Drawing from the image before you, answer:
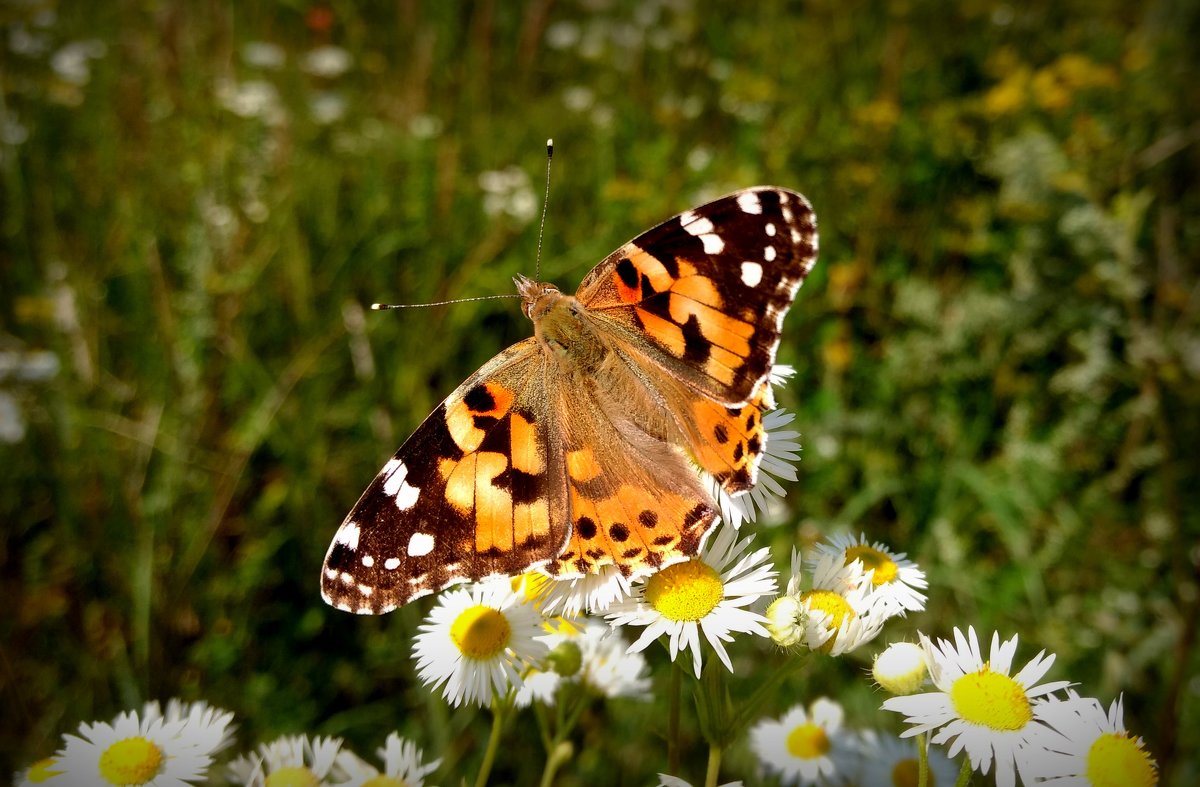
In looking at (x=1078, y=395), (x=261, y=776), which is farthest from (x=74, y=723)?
(x=1078, y=395)

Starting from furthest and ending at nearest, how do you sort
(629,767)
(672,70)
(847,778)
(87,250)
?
(672,70)
(87,250)
(629,767)
(847,778)

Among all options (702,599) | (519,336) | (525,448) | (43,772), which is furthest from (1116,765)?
(519,336)

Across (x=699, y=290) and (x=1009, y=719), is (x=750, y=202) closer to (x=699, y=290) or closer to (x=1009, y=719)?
(x=699, y=290)

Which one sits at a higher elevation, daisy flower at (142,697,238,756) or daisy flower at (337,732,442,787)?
daisy flower at (142,697,238,756)

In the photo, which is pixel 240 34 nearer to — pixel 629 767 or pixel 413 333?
pixel 413 333

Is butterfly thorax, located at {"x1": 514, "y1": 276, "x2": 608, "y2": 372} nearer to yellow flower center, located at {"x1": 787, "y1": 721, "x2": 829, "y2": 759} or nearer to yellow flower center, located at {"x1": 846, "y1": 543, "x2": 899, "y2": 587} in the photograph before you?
yellow flower center, located at {"x1": 846, "y1": 543, "x2": 899, "y2": 587}

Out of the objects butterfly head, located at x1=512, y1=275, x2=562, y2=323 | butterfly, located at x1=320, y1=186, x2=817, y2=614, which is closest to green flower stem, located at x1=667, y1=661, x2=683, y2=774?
butterfly, located at x1=320, y1=186, x2=817, y2=614
